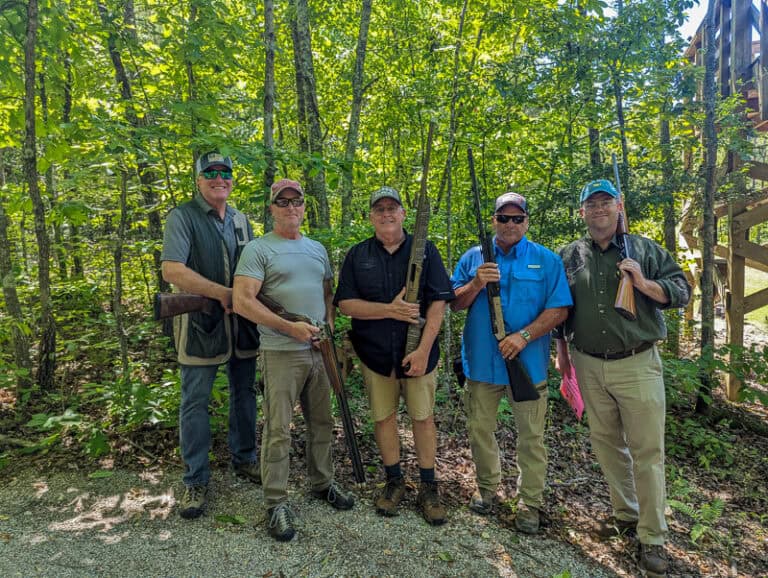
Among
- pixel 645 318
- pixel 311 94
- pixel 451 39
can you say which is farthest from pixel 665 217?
pixel 311 94

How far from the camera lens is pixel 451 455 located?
16.1ft

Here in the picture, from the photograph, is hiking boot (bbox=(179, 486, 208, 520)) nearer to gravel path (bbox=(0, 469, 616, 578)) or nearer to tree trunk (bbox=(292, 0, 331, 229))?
gravel path (bbox=(0, 469, 616, 578))

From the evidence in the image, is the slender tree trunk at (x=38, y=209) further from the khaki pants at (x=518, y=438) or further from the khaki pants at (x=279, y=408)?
the khaki pants at (x=518, y=438)

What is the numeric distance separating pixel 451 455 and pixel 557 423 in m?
2.49

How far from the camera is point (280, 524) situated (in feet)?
10.8

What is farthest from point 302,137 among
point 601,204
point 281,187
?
point 601,204

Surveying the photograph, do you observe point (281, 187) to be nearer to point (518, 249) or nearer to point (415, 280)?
point (415, 280)

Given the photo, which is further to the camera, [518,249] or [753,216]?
[753,216]

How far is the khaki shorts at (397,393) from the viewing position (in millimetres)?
3539

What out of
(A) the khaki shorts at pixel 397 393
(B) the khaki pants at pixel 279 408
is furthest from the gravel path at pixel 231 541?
(A) the khaki shorts at pixel 397 393

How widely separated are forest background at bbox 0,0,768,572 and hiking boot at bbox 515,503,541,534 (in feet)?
5.74

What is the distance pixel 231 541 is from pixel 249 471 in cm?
84

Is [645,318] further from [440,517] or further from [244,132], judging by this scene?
[244,132]

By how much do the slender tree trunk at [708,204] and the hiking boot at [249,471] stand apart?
6412 mm
